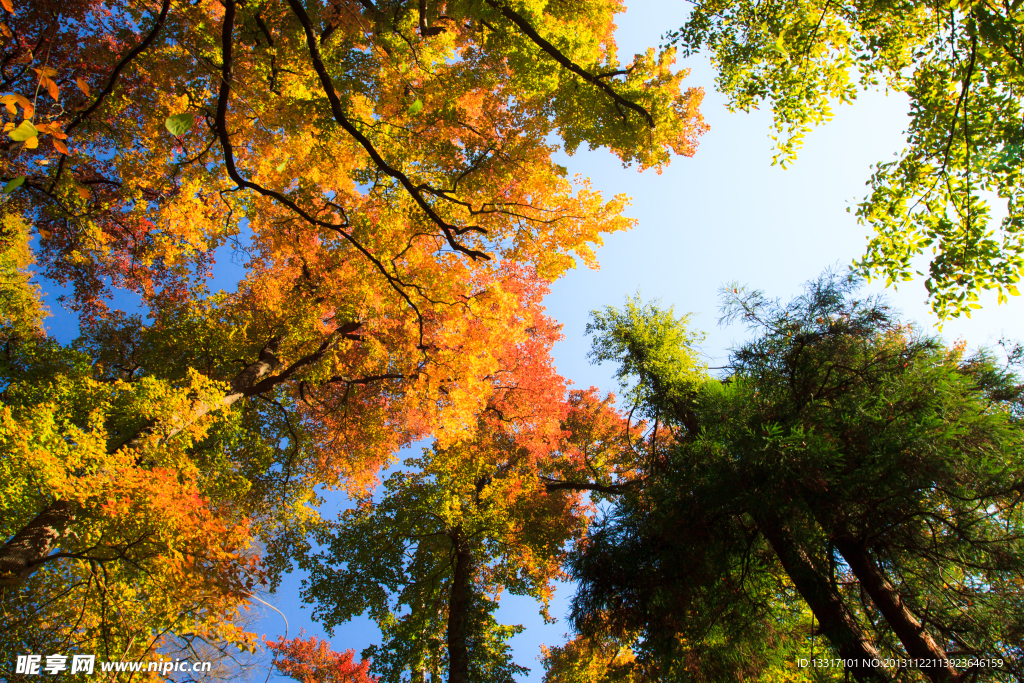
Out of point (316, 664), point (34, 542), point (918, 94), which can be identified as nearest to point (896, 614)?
point (918, 94)

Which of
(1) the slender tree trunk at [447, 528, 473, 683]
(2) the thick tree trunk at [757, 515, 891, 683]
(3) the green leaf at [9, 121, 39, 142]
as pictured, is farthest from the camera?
(1) the slender tree trunk at [447, 528, 473, 683]

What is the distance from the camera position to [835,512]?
483 centimetres

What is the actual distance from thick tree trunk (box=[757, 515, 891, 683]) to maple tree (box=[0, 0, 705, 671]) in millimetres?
4536

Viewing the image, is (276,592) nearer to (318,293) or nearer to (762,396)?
(318,293)

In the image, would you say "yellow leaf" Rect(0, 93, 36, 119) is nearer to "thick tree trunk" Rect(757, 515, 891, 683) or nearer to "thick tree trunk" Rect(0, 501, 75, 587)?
"thick tree trunk" Rect(0, 501, 75, 587)

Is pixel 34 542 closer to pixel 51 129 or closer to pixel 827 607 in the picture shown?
pixel 51 129

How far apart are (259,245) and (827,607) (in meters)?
11.3

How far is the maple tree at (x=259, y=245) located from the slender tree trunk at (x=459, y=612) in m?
2.88

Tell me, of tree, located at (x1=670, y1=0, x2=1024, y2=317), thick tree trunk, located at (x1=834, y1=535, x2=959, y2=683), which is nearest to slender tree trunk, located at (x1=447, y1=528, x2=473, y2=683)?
thick tree trunk, located at (x1=834, y1=535, x2=959, y2=683)

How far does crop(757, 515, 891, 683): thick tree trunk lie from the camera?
477cm

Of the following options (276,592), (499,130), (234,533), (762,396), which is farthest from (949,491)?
(276,592)

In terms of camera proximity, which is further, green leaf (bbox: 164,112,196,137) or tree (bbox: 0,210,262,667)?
tree (bbox: 0,210,262,667)

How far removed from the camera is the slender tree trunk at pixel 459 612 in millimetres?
8414

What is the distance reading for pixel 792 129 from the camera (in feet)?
16.2
